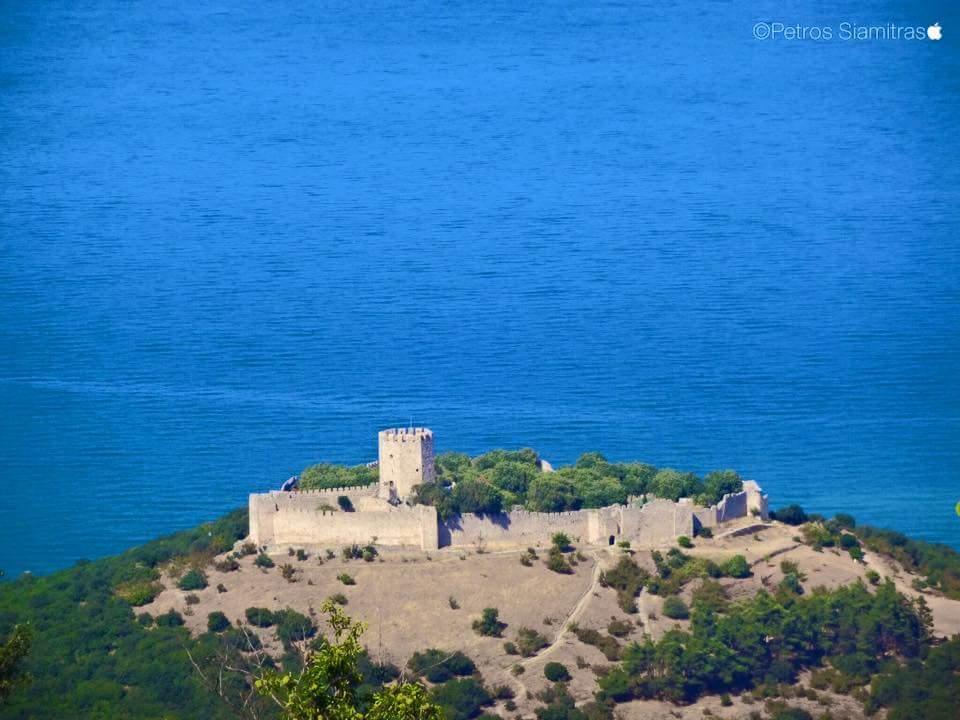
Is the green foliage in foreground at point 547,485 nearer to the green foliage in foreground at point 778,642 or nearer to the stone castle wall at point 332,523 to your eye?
the stone castle wall at point 332,523

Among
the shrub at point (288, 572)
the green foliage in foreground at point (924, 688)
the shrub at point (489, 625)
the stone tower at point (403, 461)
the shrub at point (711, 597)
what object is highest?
the stone tower at point (403, 461)

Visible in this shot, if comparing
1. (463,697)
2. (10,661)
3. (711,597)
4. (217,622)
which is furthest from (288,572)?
(10,661)

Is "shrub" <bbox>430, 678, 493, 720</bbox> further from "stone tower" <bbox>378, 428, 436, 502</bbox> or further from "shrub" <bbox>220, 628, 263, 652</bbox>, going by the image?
"stone tower" <bbox>378, 428, 436, 502</bbox>

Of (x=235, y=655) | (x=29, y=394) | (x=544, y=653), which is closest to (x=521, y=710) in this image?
(x=544, y=653)

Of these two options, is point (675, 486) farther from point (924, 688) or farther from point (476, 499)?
point (924, 688)

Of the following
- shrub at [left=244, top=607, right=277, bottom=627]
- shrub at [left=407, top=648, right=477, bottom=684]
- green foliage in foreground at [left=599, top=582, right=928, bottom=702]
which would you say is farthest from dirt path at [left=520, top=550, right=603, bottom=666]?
shrub at [left=244, top=607, right=277, bottom=627]

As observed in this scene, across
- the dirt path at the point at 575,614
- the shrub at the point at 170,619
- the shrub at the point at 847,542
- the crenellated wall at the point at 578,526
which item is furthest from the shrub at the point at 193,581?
the shrub at the point at 847,542
